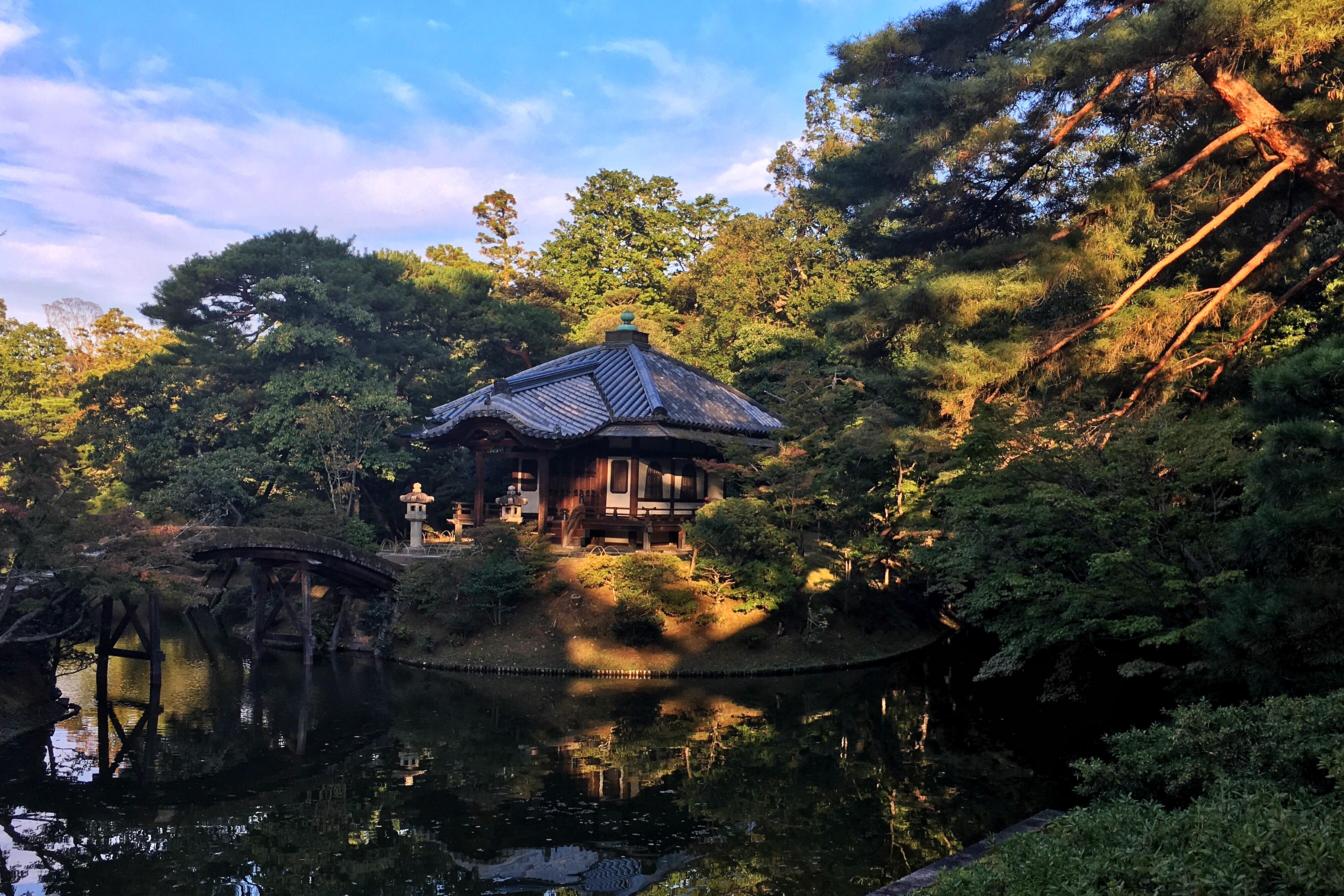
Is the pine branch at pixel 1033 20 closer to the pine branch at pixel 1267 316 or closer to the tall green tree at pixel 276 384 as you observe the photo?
the pine branch at pixel 1267 316

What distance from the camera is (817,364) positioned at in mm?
29641

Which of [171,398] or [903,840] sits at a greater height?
[171,398]

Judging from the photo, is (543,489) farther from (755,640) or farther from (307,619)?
(755,640)

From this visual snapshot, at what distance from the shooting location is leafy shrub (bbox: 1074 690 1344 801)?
6.61m

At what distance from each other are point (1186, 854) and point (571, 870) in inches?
254

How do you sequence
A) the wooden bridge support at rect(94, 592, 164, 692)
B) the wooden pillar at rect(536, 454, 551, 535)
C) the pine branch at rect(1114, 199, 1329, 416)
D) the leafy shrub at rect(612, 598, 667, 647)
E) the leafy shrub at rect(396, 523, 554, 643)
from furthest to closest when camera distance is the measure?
the wooden pillar at rect(536, 454, 551, 535) → the leafy shrub at rect(396, 523, 554, 643) → the leafy shrub at rect(612, 598, 667, 647) → the wooden bridge support at rect(94, 592, 164, 692) → the pine branch at rect(1114, 199, 1329, 416)

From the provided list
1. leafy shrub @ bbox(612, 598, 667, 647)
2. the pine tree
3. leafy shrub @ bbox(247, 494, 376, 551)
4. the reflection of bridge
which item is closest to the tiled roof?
leafy shrub @ bbox(247, 494, 376, 551)

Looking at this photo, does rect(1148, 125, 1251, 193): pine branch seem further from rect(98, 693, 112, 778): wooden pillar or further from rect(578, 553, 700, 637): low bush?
rect(98, 693, 112, 778): wooden pillar

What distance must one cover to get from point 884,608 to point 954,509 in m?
10.2

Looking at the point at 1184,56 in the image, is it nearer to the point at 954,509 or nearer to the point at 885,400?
the point at 954,509

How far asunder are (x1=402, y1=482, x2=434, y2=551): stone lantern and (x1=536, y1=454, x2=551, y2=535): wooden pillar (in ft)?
9.47

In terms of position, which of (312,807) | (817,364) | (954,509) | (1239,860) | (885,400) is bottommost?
(312,807)

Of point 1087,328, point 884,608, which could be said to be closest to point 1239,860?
point 1087,328

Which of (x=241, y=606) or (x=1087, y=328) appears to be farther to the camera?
(x=241, y=606)
